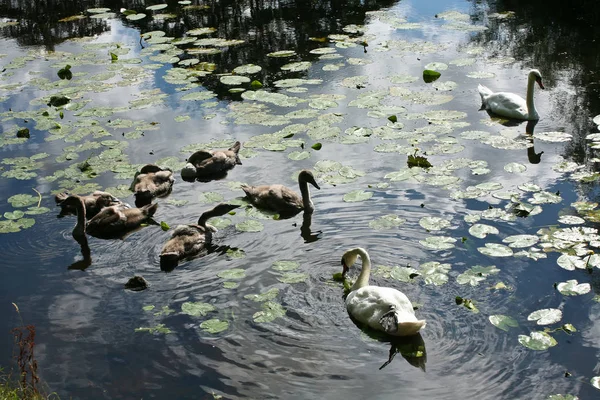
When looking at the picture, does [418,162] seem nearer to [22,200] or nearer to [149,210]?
[149,210]

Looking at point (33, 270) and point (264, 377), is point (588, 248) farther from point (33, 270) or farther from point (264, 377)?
point (33, 270)

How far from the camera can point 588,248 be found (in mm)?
7328

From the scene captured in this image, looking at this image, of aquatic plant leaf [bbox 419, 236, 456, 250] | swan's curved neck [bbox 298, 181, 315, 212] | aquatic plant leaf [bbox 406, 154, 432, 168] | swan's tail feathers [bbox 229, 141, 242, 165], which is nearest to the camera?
aquatic plant leaf [bbox 419, 236, 456, 250]

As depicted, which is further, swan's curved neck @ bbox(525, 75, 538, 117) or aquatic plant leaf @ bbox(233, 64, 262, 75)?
aquatic plant leaf @ bbox(233, 64, 262, 75)

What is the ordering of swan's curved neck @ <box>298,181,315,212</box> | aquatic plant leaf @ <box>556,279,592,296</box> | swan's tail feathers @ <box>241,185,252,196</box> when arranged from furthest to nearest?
swan's tail feathers @ <box>241,185,252,196</box>
swan's curved neck @ <box>298,181,315,212</box>
aquatic plant leaf @ <box>556,279,592,296</box>

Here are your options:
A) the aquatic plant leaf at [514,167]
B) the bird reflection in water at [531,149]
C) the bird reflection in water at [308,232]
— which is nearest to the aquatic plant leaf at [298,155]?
the bird reflection in water at [308,232]

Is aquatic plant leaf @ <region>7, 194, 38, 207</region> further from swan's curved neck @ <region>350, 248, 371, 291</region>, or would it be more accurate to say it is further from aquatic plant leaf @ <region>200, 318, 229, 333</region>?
swan's curved neck @ <region>350, 248, 371, 291</region>

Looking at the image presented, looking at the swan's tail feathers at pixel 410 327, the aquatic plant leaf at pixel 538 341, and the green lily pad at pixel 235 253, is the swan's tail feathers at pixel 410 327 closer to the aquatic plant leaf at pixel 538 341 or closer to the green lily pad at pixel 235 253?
the aquatic plant leaf at pixel 538 341

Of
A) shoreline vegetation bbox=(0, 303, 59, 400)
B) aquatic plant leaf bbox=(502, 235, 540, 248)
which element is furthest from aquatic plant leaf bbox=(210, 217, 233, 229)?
aquatic plant leaf bbox=(502, 235, 540, 248)

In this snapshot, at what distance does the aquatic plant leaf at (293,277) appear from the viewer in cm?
718

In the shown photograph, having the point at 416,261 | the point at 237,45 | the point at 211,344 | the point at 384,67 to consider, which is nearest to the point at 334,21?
the point at 237,45

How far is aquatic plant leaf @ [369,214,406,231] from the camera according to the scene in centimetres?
805

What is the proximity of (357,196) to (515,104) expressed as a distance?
11.7 ft

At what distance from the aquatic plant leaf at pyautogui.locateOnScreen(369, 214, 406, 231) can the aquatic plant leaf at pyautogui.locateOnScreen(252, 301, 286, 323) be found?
176cm
